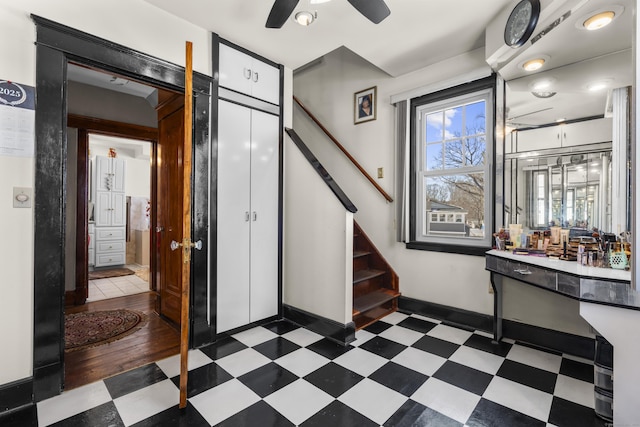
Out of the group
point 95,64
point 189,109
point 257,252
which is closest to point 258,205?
point 257,252

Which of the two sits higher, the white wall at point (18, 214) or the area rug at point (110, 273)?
the white wall at point (18, 214)

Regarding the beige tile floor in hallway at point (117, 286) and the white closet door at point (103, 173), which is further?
the white closet door at point (103, 173)

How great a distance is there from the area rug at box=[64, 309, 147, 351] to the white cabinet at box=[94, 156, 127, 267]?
3.14 m

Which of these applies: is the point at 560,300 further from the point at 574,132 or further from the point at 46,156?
the point at 46,156

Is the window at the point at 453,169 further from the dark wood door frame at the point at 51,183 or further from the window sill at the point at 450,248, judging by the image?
the dark wood door frame at the point at 51,183

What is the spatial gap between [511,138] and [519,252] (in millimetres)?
1049

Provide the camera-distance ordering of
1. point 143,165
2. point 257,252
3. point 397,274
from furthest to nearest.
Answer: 1. point 143,165
2. point 397,274
3. point 257,252

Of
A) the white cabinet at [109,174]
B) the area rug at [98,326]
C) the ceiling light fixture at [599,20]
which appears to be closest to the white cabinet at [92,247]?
the white cabinet at [109,174]

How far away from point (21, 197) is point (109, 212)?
5239mm

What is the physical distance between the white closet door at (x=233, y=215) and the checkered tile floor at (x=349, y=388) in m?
0.33

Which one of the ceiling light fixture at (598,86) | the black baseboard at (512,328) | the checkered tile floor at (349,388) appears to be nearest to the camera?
the checkered tile floor at (349,388)

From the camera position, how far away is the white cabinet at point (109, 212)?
20.1 feet

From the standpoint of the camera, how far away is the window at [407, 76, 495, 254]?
301 cm

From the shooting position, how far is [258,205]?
10.1ft
